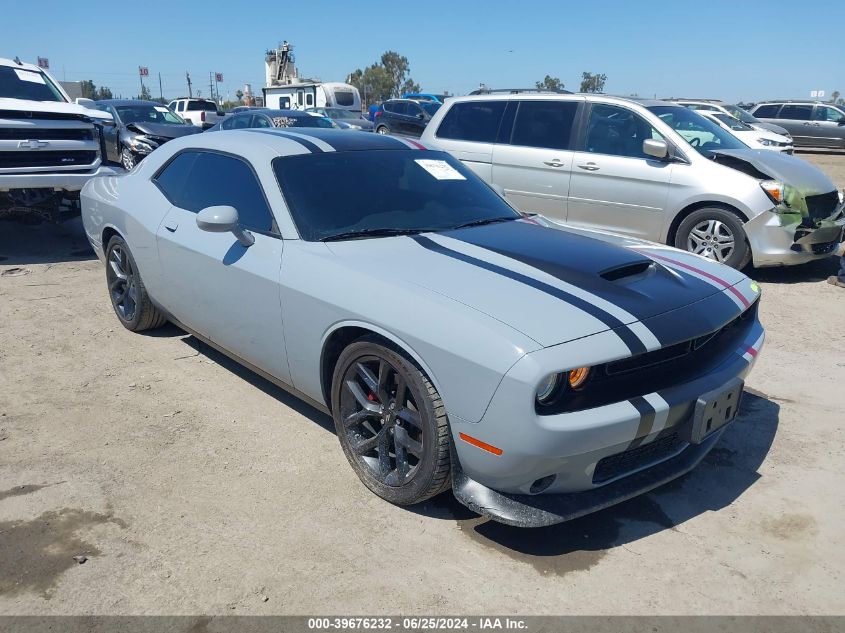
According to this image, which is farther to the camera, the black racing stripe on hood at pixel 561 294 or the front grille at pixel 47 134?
the front grille at pixel 47 134

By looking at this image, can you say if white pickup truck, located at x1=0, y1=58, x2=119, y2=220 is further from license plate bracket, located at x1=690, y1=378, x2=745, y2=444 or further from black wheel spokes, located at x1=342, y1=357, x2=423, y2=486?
license plate bracket, located at x1=690, y1=378, x2=745, y2=444

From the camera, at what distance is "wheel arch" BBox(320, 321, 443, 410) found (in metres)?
2.68

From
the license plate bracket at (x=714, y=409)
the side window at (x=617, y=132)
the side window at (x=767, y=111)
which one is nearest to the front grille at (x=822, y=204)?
the side window at (x=617, y=132)

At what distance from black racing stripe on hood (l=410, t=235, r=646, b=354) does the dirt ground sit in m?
0.90

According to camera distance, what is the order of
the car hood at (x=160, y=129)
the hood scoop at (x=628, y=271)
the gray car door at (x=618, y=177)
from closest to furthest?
the hood scoop at (x=628, y=271) → the gray car door at (x=618, y=177) → the car hood at (x=160, y=129)

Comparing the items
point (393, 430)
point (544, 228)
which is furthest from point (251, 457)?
point (544, 228)

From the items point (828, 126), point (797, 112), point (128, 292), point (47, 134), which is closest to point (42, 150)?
point (47, 134)

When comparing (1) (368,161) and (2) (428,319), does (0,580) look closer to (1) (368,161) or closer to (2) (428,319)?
(2) (428,319)

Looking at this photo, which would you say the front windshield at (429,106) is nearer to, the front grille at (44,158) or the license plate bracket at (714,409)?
the front grille at (44,158)

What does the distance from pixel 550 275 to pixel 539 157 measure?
475 cm

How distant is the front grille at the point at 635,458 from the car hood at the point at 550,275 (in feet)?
1.49

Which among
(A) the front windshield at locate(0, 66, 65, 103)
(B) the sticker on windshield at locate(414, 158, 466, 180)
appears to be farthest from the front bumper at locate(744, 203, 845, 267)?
(A) the front windshield at locate(0, 66, 65, 103)

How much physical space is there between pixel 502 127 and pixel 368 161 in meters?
4.26

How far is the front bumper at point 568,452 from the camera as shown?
2.40 metres
